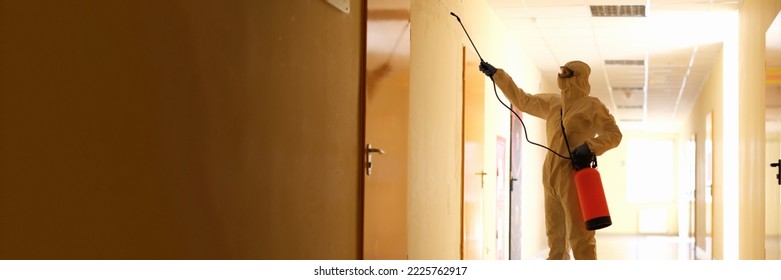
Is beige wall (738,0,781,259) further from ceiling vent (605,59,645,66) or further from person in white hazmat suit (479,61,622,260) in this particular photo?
ceiling vent (605,59,645,66)

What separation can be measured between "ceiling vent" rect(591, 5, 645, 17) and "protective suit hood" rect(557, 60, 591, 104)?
2.96 metres

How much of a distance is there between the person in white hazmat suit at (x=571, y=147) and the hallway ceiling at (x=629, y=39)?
272cm

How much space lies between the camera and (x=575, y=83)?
4480 mm

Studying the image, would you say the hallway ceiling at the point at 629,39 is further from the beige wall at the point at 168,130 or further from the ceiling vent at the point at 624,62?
the beige wall at the point at 168,130

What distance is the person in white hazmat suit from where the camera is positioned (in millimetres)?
4262

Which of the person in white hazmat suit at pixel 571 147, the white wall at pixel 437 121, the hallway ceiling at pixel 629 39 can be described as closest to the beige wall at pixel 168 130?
the person in white hazmat suit at pixel 571 147

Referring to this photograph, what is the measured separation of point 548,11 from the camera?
748 centimetres

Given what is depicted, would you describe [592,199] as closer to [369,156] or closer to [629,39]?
[369,156]

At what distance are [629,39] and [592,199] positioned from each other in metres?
5.10

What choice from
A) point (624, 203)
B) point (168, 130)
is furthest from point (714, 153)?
point (624, 203)

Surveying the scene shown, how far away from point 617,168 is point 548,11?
45.6 feet

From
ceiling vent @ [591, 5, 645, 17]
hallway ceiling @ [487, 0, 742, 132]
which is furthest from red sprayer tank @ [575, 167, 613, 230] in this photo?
ceiling vent @ [591, 5, 645, 17]

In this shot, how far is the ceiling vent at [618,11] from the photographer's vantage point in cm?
732

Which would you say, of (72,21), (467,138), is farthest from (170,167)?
(467,138)
